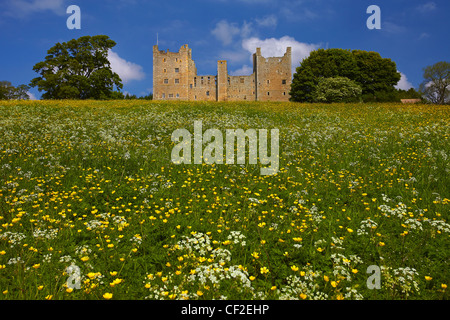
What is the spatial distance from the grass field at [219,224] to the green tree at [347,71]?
141ft

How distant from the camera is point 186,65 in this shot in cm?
7481

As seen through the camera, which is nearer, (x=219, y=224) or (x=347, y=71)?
(x=219, y=224)

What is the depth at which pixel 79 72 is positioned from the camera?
50.2 meters

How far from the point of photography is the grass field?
3.45m

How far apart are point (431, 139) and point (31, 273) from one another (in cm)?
1401

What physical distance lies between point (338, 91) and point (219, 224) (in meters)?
41.7

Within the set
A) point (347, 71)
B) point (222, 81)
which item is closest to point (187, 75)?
point (222, 81)

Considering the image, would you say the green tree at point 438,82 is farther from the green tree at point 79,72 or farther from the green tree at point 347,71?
the green tree at point 79,72

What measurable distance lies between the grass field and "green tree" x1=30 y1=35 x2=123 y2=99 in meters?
43.1

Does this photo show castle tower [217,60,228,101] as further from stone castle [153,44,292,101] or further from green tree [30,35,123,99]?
green tree [30,35,123,99]

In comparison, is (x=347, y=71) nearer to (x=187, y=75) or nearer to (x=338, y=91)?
(x=338, y=91)

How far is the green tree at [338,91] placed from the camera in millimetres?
41344

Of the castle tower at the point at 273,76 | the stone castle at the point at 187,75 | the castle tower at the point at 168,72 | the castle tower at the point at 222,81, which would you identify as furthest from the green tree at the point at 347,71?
the castle tower at the point at 168,72
